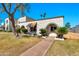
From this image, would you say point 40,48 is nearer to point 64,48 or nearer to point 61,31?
point 64,48

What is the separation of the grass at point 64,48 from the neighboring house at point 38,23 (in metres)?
0.59

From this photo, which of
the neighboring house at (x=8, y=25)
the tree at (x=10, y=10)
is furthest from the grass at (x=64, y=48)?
the neighboring house at (x=8, y=25)

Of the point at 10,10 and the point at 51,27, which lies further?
the point at 10,10

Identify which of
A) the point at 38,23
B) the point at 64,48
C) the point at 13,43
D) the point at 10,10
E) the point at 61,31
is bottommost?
the point at 64,48

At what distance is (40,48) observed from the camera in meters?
6.27

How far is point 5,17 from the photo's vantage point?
6621mm

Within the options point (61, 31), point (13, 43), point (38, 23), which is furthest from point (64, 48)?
point (13, 43)

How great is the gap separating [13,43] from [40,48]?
3.10 ft

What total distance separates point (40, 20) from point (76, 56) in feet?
5.88

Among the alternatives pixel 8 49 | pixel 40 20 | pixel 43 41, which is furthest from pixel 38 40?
pixel 8 49

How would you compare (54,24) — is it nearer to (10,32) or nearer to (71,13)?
(71,13)

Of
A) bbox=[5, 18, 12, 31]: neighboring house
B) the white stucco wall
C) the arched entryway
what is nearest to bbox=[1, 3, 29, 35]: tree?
bbox=[5, 18, 12, 31]: neighboring house

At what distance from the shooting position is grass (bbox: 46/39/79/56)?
19.7 ft

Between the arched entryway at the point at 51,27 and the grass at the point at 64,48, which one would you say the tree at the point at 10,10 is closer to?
the arched entryway at the point at 51,27
